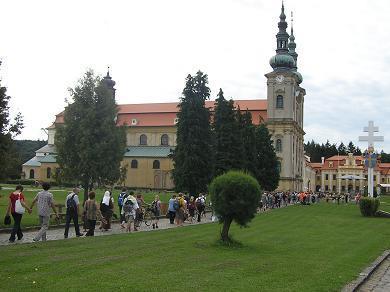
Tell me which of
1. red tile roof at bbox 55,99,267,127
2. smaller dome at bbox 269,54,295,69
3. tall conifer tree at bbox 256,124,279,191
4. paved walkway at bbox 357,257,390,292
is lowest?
paved walkway at bbox 357,257,390,292

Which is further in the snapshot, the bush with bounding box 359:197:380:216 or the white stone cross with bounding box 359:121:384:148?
the white stone cross with bounding box 359:121:384:148

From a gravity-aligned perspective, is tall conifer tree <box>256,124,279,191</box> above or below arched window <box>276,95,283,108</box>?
below

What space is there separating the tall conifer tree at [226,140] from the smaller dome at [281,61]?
3682 cm

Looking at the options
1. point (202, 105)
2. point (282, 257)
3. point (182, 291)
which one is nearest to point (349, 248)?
point (282, 257)

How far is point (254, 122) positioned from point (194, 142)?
45981mm

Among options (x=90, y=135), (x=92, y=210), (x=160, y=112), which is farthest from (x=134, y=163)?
(x=92, y=210)

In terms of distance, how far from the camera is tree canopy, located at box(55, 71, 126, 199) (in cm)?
3622

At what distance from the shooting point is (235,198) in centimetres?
1703

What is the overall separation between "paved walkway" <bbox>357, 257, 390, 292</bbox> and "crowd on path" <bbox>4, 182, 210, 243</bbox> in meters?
9.40

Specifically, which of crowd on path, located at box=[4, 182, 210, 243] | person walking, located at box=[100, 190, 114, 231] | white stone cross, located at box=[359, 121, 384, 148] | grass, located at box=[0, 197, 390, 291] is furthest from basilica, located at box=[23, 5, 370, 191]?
grass, located at box=[0, 197, 390, 291]

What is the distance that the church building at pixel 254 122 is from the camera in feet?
280

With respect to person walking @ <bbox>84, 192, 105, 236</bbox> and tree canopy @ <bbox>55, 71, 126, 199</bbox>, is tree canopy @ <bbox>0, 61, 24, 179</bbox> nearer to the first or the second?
person walking @ <bbox>84, 192, 105, 236</bbox>

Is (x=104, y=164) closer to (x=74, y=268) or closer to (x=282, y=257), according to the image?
(x=282, y=257)

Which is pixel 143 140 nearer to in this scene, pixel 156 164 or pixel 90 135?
pixel 156 164
